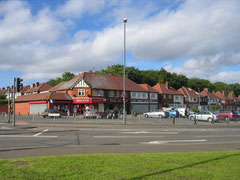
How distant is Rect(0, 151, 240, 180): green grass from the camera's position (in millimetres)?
5777

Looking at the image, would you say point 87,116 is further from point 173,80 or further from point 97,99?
point 173,80

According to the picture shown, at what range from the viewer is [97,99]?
5078 cm

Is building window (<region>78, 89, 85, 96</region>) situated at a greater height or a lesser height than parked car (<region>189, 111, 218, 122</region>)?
greater

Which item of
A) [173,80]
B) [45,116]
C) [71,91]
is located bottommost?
[45,116]

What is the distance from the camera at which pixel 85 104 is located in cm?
5100

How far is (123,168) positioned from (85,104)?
45207mm

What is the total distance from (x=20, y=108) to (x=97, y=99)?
65.2 feet

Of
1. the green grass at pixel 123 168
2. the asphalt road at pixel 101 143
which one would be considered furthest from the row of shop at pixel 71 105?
the green grass at pixel 123 168

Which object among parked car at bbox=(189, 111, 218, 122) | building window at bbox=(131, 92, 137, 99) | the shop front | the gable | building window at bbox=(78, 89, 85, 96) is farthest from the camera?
building window at bbox=(131, 92, 137, 99)

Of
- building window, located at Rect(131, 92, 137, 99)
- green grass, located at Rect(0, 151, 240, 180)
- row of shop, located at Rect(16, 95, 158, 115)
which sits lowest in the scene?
green grass, located at Rect(0, 151, 240, 180)

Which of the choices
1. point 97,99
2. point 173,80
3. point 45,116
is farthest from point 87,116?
point 173,80

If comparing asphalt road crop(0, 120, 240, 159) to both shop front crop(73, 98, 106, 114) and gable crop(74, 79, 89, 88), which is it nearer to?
shop front crop(73, 98, 106, 114)

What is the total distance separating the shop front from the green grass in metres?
42.7

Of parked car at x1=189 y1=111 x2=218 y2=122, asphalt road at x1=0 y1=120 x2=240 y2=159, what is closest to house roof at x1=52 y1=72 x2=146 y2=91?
parked car at x1=189 y1=111 x2=218 y2=122
